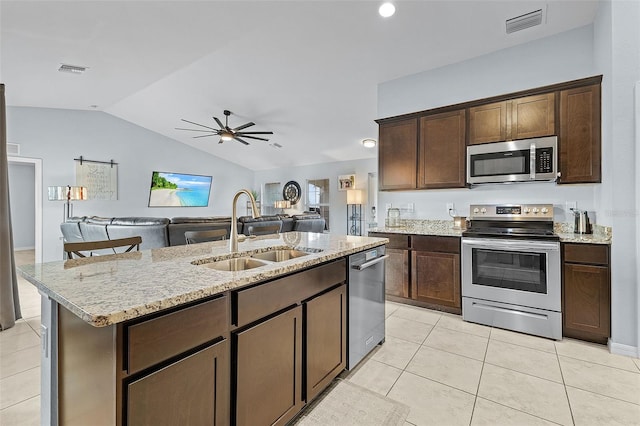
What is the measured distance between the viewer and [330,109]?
541 cm

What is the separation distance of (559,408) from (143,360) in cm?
228

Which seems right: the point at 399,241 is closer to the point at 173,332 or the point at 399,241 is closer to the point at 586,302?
the point at 586,302

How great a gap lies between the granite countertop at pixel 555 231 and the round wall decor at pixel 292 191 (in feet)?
18.1

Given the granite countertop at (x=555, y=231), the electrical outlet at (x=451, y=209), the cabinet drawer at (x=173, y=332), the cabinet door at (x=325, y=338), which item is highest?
the electrical outlet at (x=451, y=209)

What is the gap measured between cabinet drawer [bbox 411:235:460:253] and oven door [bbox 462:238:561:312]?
105 millimetres

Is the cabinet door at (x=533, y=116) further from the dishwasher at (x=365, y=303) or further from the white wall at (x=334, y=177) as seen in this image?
the white wall at (x=334, y=177)

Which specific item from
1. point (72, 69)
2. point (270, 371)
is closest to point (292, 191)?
Result: point (72, 69)

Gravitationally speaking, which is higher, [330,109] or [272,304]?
[330,109]

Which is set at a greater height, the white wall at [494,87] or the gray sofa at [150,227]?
the white wall at [494,87]

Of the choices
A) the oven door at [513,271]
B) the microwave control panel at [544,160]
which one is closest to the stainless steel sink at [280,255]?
the oven door at [513,271]

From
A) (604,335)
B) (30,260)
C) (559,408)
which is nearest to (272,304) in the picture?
(559,408)

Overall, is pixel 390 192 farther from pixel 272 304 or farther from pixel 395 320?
pixel 272 304

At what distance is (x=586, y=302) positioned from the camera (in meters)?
2.52

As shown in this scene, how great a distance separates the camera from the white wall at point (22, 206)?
25.9 feet
